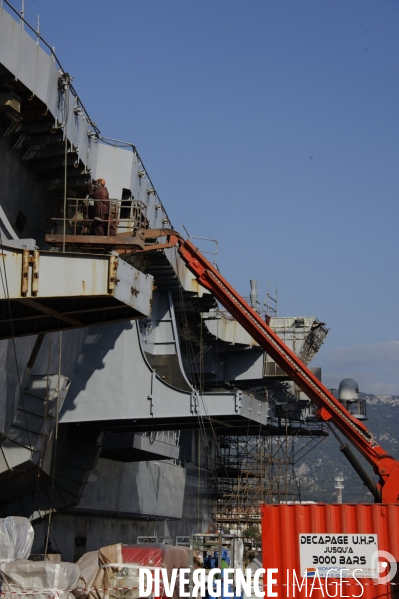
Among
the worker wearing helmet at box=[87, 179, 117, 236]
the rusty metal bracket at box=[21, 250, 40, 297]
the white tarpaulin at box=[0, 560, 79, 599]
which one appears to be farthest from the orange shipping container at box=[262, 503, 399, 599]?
the worker wearing helmet at box=[87, 179, 117, 236]

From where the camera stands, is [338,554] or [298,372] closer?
[338,554]

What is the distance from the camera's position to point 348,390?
133ft

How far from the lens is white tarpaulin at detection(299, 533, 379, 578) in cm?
1423

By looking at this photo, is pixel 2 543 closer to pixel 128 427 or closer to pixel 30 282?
pixel 30 282

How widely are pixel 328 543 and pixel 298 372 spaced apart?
887cm

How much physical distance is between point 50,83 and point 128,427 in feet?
40.4

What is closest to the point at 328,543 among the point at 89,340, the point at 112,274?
the point at 112,274

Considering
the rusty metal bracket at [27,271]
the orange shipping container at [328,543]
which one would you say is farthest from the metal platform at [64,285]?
the orange shipping container at [328,543]

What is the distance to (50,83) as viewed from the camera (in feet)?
49.9

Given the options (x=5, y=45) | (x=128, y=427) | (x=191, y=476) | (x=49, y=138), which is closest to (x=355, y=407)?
(x=191, y=476)

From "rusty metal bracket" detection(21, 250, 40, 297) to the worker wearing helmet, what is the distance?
4.29 meters

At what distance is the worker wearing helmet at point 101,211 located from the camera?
17.3m

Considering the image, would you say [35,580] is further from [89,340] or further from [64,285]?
[89,340]

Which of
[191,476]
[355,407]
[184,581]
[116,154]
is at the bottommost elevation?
[184,581]
